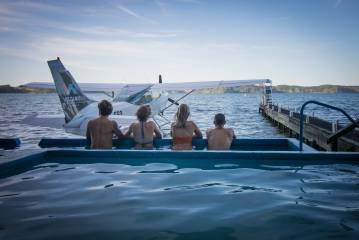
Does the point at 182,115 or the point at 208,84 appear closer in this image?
the point at 182,115

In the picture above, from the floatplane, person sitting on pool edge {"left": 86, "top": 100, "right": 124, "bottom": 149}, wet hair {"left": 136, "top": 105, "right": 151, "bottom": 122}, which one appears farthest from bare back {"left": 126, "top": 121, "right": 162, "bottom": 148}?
the floatplane

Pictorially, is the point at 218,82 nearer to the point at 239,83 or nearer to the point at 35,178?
the point at 239,83

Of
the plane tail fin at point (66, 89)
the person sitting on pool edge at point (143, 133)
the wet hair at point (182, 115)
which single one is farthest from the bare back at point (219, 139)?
the plane tail fin at point (66, 89)

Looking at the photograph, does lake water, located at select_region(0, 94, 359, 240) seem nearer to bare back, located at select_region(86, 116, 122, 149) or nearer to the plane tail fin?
bare back, located at select_region(86, 116, 122, 149)

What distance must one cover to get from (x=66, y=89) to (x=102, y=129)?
8.99m

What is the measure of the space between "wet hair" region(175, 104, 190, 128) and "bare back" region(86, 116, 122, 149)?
1393mm

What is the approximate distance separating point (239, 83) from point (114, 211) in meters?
19.4

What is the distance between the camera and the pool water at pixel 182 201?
2920 millimetres

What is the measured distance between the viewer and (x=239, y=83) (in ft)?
71.9

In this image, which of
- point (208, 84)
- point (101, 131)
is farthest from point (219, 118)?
point (208, 84)

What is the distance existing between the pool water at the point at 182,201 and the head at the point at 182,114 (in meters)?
1.22

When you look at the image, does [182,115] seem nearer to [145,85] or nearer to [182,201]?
[182,201]

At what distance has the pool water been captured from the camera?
2.92 metres

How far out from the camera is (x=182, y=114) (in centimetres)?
638
